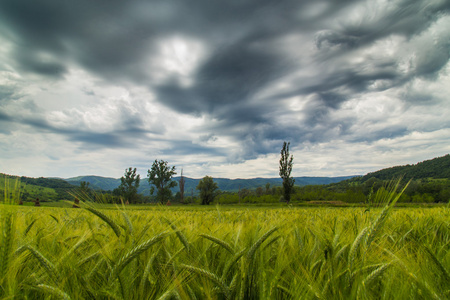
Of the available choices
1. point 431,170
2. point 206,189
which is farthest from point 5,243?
point 431,170

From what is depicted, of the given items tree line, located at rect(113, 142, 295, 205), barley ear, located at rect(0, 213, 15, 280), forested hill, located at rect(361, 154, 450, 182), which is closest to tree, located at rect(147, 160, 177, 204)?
tree line, located at rect(113, 142, 295, 205)

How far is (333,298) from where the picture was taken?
1076mm

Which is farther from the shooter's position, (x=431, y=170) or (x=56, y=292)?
(x=431, y=170)

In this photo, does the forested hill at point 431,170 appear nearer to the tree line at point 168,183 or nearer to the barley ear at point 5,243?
the tree line at point 168,183

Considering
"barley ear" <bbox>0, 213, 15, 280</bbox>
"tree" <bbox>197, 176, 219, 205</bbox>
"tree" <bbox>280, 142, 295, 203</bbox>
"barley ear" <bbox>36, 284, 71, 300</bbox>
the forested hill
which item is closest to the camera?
"barley ear" <bbox>36, 284, 71, 300</bbox>

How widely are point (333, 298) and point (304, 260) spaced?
0.54 metres

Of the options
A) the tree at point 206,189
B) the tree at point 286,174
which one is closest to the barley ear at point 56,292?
the tree at point 286,174

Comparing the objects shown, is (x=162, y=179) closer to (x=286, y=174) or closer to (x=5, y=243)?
(x=286, y=174)

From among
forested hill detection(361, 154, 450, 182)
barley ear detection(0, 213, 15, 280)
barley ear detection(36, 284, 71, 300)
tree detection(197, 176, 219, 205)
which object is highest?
forested hill detection(361, 154, 450, 182)

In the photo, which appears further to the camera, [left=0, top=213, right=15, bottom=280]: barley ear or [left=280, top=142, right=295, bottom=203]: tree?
[left=280, top=142, right=295, bottom=203]: tree

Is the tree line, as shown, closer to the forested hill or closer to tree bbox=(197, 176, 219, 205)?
tree bbox=(197, 176, 219, 205)

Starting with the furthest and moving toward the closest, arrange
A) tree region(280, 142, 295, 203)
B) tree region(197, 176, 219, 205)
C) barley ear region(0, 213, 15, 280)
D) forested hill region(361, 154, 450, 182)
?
1. forested hill region(361, 154, 450, 182)
2. tree region(197, 176, 219, 205)
3. tree region(280, 142, 295, 203)
4. barley ear region(0, 213, 15, 280)

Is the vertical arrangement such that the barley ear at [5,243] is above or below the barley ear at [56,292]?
above

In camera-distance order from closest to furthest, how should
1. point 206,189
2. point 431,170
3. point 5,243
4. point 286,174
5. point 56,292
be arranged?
point 56,292, point 5,243, point 286,174, point 206,189, point 431,170
